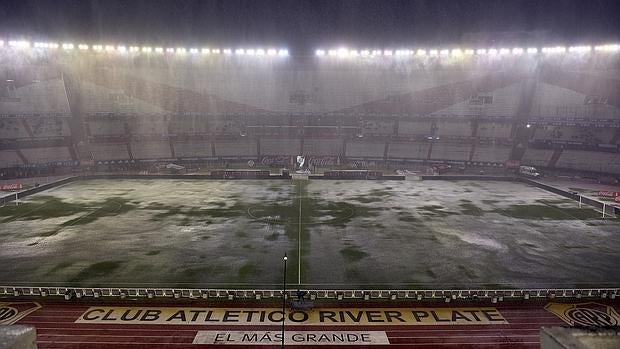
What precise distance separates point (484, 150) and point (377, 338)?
202ft

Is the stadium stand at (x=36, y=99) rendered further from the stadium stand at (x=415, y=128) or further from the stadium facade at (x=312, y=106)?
the stadium stand at (x=415, y=128)

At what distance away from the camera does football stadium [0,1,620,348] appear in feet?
71.5

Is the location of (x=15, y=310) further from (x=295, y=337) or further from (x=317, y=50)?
(x=317, y=50)

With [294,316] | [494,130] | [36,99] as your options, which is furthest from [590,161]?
[36,99]

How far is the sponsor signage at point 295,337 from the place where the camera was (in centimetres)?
1923

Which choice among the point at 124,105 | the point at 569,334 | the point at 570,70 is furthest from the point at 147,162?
the point at 570,70

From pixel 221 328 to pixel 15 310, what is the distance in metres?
11.4

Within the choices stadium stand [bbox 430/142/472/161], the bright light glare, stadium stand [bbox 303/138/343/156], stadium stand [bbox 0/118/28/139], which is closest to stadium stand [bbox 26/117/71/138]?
stadium stand [bbox 0/118/28/139]

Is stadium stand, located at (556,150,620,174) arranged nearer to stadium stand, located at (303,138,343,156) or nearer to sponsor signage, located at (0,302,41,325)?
stadium stand, located at (303,138,343,156)

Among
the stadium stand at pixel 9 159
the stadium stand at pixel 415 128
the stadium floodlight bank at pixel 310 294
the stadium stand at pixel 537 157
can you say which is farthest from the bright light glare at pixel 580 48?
the stadium stand at pixel 9 159

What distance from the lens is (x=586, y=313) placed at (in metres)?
22.0

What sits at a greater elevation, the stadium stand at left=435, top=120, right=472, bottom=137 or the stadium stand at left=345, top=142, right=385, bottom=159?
the stadium stand at left=435, top=120, right=472, bottom=137

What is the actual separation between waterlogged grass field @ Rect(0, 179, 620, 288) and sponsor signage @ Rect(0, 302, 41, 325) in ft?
8.51

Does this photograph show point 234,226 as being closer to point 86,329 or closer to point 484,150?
point 86,329
